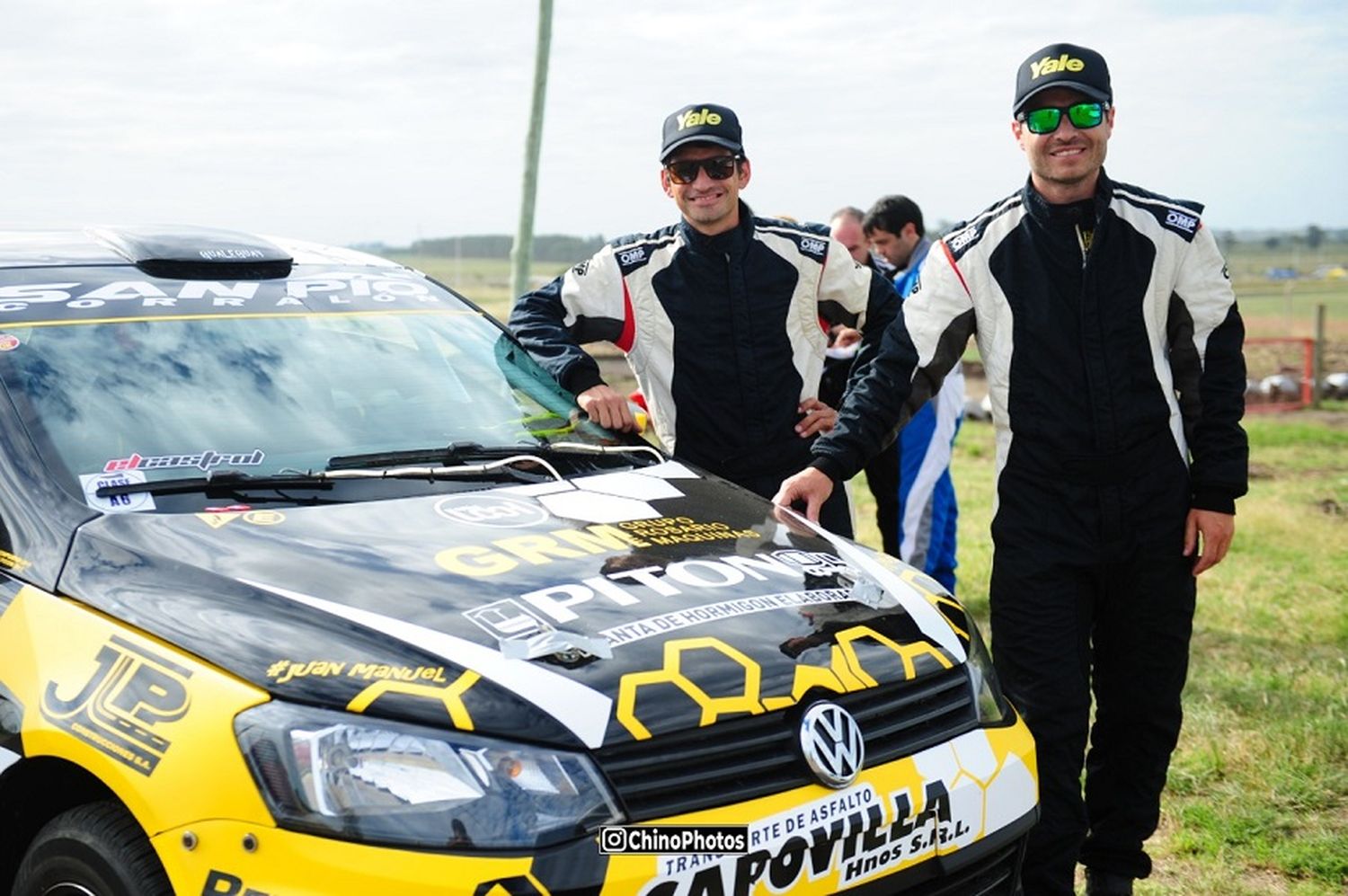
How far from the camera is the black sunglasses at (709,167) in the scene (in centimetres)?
427

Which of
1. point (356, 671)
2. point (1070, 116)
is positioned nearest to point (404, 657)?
point (356, 671)

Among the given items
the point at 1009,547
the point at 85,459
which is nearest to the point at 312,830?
the point at 85,459

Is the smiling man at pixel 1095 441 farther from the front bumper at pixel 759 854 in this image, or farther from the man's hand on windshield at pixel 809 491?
the front bumper at pixel 759 854

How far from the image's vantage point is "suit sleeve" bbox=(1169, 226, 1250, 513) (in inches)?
143

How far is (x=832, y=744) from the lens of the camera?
2.50 meters

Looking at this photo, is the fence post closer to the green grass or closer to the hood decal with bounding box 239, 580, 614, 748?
the green grass

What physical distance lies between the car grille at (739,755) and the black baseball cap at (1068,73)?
168cm

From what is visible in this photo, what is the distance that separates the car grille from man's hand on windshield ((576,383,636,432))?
4.43ft

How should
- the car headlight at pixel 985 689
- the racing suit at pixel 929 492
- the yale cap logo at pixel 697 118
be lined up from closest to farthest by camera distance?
the car headlight at pixel 985 689, the yale cap logo at pixel 697 118, the racing suit at pixel 929 492

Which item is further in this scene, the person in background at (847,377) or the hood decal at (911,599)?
the person in background at (847,377)

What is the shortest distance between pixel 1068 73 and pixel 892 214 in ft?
11.9

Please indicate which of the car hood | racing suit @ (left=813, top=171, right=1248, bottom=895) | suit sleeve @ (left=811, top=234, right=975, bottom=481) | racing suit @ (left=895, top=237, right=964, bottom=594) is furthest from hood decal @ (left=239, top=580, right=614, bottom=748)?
racing suit @ (left=895, top=237, right=964, bottom=594)

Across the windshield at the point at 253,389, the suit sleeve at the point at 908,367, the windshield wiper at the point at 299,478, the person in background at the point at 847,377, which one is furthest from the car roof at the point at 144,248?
the person in background at the point at 847,377

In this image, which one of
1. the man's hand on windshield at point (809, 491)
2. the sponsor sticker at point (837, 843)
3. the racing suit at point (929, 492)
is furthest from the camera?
the racing suit at point (929, 492)
